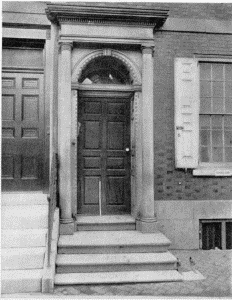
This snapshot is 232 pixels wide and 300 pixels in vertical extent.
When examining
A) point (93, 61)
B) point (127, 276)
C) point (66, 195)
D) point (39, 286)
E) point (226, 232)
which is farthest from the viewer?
point (226, 232)

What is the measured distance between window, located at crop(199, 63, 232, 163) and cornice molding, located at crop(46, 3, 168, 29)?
1402mm

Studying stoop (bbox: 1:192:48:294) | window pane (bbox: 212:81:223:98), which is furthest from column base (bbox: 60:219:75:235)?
window pane (bbox: 212:81:223:98)

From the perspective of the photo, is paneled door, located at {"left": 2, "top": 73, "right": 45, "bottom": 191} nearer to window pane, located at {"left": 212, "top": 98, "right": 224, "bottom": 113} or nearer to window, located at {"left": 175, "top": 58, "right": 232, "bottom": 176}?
window, located at {"left": 175, "top": 58, "right": 232, "bottom": 176}

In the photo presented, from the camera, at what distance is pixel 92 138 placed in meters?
5.78

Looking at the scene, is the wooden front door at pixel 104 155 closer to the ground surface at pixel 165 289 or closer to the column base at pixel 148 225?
the column base at pixel 148 225

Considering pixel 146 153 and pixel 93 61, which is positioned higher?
pixel 93 61

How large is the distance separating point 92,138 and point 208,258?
2960 millimetres

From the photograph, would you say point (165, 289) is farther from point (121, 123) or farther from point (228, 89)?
point (228, 89)

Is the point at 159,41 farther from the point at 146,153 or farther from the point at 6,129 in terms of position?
the point at 6,129

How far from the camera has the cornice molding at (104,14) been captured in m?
5.12

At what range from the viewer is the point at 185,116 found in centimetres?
576

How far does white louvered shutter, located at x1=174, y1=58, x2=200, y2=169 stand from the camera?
574 centimetres

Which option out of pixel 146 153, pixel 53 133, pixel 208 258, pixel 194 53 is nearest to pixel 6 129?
pixel 53 133

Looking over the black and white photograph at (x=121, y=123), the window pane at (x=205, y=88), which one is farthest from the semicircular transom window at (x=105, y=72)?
the window pane at (x=205, y=88)
